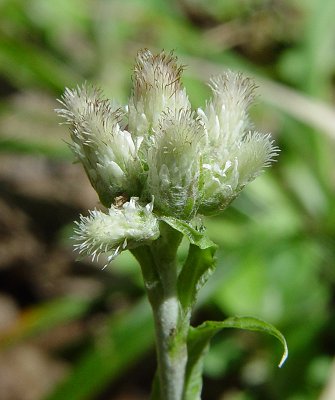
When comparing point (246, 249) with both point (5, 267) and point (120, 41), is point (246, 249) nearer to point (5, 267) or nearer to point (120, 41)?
point (5, 267)

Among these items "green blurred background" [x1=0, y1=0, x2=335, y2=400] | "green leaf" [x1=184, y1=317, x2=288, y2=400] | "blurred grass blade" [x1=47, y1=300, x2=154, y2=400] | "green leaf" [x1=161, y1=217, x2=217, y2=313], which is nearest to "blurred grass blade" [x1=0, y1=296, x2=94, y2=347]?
"green blurred background" [x1=0, y1=0, x2=335, y2=400]

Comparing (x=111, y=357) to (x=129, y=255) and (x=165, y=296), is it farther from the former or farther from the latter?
(x=165, y=296)

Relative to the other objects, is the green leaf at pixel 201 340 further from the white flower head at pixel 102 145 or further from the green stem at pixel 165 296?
the white flower head at pixel 102 145

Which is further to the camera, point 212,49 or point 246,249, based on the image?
point 212,49

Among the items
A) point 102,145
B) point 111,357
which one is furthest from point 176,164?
point 111,357

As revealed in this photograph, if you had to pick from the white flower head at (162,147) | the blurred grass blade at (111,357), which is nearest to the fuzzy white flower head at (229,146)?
the white flower head at (162,147)

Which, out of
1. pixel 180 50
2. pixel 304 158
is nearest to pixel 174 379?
pixel 304 158

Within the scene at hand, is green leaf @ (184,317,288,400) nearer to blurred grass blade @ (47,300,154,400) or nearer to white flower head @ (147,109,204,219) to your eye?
white flower head @ (147,109,204,219)
